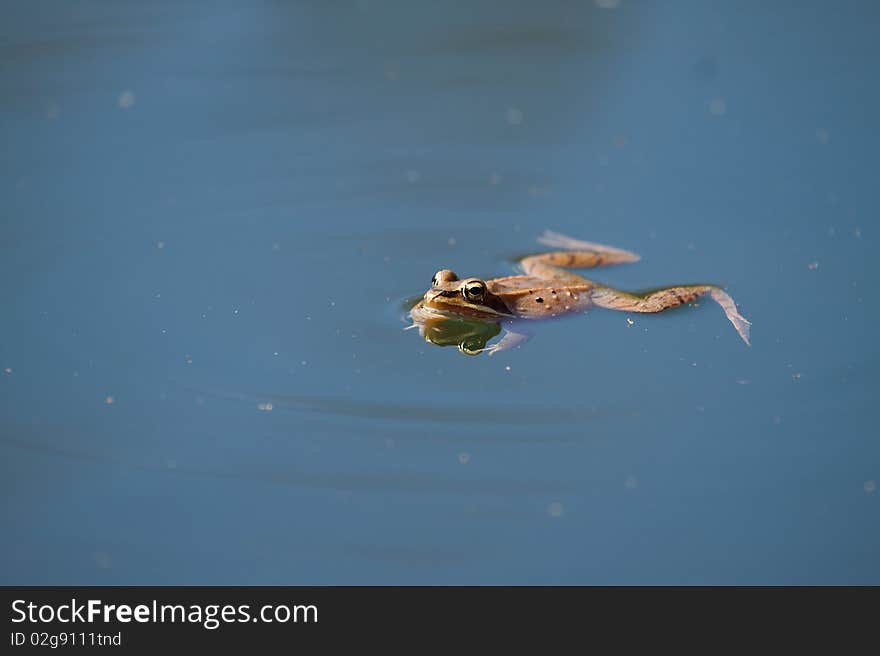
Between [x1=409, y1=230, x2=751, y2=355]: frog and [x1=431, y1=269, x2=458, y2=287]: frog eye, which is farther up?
[x1=431, y1=269, x2=458, y2=287]: frog eye

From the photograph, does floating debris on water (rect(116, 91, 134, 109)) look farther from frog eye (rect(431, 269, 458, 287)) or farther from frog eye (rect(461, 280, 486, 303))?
→ frog eye (rect(461, 280, 486, 303))

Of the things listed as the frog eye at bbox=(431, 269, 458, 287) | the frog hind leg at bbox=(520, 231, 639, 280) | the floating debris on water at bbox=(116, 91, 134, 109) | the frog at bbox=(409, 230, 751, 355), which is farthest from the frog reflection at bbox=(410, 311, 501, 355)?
the floating debris on water at bbox=(116, 91, 134, 109)

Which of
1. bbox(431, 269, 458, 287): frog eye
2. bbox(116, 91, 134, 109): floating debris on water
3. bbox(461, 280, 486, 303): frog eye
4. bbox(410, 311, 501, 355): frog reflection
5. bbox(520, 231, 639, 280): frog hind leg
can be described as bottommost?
bbox(410, 311, 501, 355): frog reflection

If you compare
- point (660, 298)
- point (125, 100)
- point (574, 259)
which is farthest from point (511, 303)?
point (125, 100)

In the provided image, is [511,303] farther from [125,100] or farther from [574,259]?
[125,100]

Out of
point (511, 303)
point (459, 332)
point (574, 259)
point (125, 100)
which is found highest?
point (125, 100)

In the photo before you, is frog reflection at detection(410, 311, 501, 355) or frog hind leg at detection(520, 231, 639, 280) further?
frog hind leg at detection(520, 231, 639, 280)

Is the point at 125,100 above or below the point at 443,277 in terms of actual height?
above
